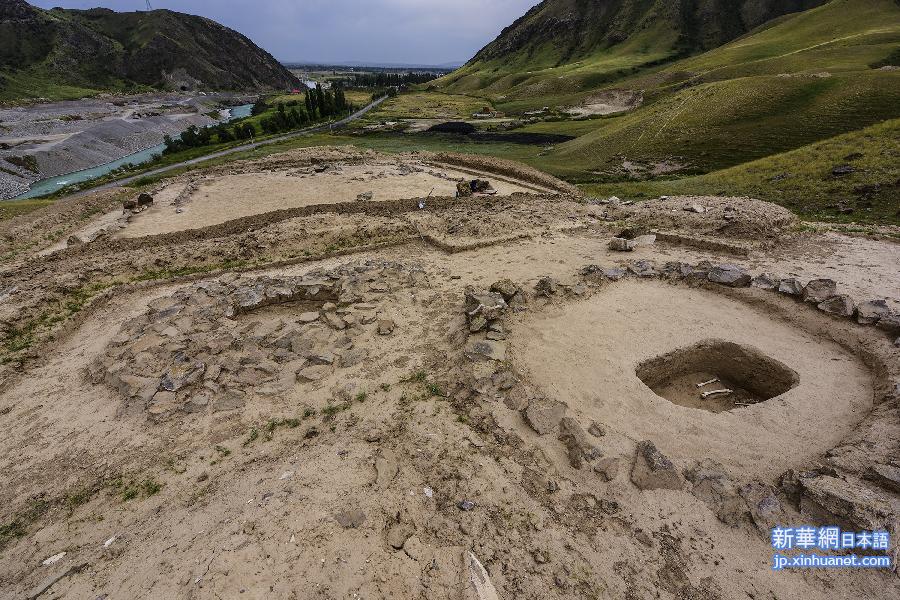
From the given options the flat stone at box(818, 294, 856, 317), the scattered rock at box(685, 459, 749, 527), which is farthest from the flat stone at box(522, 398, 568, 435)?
the flat stone at box(818, 294, 856, 317)

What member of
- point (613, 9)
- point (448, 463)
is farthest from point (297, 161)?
point (613, 9)

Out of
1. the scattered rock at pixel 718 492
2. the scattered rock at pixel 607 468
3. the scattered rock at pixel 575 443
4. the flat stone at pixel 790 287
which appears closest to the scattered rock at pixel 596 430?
the scattered rock at pixel 575 443

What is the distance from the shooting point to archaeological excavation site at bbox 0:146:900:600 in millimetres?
5957

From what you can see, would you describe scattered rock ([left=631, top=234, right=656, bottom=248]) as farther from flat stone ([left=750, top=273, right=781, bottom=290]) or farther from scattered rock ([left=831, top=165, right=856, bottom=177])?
scattered rock ([left=831, top=165, right=856, bottom=177])

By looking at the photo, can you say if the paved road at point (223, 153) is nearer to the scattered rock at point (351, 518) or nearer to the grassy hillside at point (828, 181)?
the scattered rock at point (351, 518)

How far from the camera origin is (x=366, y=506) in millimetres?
6676

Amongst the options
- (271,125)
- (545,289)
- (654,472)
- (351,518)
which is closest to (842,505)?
(654,472)

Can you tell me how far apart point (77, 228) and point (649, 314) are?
30.0 meters

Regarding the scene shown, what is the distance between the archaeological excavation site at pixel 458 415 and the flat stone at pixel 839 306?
2.7 inches

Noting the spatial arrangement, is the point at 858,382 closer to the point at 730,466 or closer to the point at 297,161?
the point at 730,466

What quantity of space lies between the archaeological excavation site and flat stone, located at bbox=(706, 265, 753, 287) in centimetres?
6

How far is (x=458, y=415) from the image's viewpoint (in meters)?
8.83

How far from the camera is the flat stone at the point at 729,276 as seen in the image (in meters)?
12.7

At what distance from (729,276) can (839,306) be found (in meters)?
2.69
